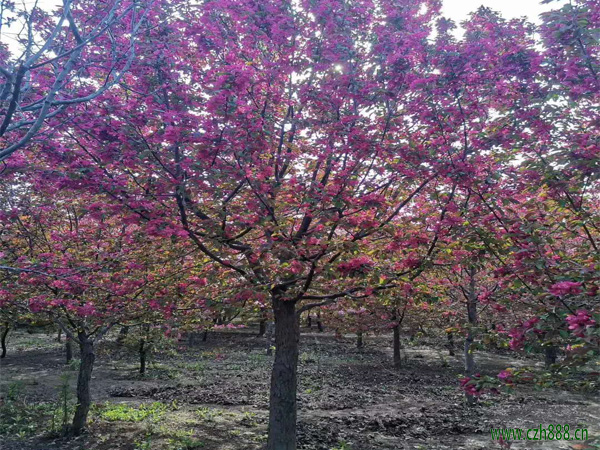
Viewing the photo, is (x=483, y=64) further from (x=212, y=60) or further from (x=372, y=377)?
(x=372, y=377)

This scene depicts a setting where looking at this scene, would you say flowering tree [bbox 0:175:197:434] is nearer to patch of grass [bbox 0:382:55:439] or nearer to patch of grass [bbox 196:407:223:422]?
patch of grass [bbox 0:382:55:439]

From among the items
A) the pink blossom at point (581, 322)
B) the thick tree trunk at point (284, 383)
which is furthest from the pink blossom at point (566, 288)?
the thick tree trunk at point (284, 383)

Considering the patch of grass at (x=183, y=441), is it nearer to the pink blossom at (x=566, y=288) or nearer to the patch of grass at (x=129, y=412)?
the patch of grass at (x=129, y=412)

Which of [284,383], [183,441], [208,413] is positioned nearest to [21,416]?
[208,413]

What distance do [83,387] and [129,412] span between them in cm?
246

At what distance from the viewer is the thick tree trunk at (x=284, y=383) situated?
25.4 ft

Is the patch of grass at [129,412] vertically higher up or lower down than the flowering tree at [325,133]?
lower down

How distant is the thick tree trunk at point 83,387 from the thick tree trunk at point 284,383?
5458mm

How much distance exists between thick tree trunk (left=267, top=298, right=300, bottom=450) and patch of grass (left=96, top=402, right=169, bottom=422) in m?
5.57

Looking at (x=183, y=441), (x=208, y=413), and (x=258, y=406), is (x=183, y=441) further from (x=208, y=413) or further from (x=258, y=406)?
(x=258, y=406)

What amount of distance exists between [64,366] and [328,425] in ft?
51.0

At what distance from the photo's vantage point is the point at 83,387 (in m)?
10.4

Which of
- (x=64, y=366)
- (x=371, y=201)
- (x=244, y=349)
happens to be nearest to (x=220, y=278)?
(x=371, y=201)

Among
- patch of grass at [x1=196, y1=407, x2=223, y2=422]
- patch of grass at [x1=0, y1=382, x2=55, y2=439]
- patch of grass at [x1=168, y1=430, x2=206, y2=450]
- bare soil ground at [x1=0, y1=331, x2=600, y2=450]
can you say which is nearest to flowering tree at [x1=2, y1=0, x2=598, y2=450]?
patch of grass at [x1=168, y1=430, x2=206, y2=450]
